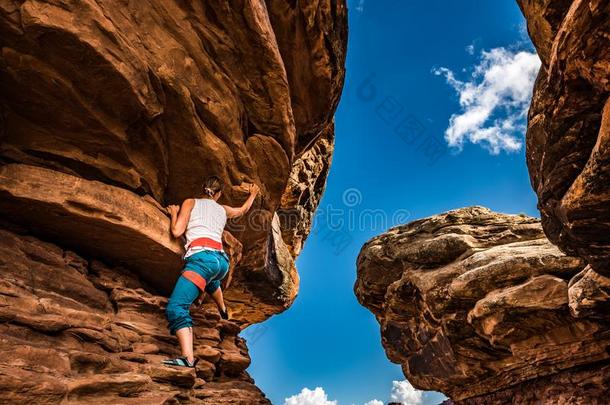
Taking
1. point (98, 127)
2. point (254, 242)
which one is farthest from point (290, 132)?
point (98, 127)

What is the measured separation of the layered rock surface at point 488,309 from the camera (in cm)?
1775

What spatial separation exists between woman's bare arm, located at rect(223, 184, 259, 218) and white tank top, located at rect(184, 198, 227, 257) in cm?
115

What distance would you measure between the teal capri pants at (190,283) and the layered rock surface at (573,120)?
8206 millimetres

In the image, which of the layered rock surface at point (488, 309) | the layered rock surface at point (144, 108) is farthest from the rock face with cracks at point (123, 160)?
the layered rock surface at point (488, 309)

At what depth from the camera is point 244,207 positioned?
11.5 metres

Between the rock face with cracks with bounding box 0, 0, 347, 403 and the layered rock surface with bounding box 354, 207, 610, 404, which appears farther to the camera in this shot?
the layered rock surface with bounding box 354, 207, 610, 404

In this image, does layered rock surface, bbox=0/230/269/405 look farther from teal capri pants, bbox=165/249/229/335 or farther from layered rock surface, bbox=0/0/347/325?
layered rock surface, bbox=0/0/347/325

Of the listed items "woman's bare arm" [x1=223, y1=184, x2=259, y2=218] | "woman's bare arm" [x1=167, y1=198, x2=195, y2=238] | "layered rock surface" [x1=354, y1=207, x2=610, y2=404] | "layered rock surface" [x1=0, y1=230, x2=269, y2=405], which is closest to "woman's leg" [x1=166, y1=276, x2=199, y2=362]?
"layered rock surface" [x1=0, y1=230, x2=269, y2=405]

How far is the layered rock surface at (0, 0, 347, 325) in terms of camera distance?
7180 millimetres

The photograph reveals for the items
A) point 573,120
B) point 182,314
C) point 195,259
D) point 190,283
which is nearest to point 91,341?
point 182,314

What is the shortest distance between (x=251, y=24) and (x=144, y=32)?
2.67 meters

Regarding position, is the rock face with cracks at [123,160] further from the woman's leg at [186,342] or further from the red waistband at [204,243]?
the red waistband at [204,243]

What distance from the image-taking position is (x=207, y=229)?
9211 mm

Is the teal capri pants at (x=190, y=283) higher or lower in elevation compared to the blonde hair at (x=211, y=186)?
lower
